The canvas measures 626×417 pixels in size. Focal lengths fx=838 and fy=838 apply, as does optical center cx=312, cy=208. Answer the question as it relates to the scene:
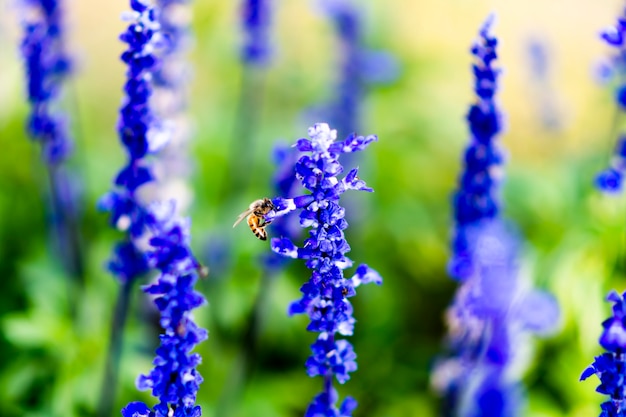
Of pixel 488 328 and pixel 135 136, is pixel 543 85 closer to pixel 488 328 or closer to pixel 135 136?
pixel 488 328

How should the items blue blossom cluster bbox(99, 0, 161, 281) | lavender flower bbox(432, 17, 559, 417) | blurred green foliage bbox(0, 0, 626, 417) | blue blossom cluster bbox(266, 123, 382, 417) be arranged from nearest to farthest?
1. blue blossom cluster bbox(266, 123, 382, 417)
2. blue blossom cluster bbox(99, 0, 161, 281)
3. lavender flower bbox(432, 17, 559, 417)
4. blurred green foliage bbox(0, 0, 626, 417)

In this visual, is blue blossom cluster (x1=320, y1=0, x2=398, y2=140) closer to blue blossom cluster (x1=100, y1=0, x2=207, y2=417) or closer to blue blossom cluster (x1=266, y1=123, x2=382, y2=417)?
blue blossom cluster (x1=100, y1=0, x2=207, y2=417)

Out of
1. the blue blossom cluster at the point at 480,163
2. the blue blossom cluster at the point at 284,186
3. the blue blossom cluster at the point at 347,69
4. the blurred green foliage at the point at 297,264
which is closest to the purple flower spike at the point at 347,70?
the blue blossom cluster at the point at 347,69

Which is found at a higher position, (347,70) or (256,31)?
(347,70)

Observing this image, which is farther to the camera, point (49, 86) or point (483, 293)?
point (49, 86)

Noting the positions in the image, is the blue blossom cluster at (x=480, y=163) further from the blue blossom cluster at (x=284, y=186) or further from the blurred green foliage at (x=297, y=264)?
the blurred green foliage at (x=297, y=264)

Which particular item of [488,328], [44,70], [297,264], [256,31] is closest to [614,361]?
[488,328]

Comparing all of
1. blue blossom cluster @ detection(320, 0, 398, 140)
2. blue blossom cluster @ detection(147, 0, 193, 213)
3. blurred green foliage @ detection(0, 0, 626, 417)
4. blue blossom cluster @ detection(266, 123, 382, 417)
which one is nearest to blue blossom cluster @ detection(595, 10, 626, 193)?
blurred green foliage @ detection(0, 0, 626, 417)
